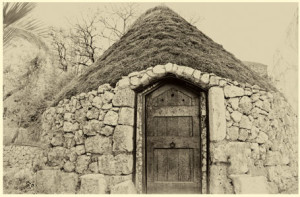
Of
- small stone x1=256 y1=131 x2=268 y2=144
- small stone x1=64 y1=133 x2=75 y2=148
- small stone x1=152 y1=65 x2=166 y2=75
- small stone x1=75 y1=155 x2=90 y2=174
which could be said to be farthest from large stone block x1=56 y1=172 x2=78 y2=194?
small stone x1=256 y1=131 x2=268 y2=144

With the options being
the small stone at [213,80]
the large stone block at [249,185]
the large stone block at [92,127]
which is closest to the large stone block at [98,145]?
the large stone block at [92,127]

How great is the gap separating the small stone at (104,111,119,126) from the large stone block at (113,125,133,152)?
0.12 meters

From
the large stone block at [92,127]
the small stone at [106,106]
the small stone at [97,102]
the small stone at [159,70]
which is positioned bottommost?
the large stone block at [92,127]

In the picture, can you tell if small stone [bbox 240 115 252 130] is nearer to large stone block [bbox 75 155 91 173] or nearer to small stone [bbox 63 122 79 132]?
large stone block [bbox 75 155 91 173]

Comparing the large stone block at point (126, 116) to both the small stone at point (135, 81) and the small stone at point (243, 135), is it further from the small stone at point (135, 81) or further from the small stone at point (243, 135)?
the small stone at point (243, 135)

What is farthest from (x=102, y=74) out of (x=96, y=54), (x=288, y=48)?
(x=288, y=48)

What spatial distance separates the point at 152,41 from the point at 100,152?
245cm

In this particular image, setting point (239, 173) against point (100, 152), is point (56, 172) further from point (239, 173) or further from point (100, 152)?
point (239, 173)

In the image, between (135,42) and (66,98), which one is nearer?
(66,98)

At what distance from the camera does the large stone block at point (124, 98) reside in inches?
219

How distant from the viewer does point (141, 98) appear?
588cm

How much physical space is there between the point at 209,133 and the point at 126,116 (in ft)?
4.76

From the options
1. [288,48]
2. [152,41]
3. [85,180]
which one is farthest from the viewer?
[288,48]

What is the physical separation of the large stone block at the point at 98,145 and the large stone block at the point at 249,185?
6.99 ft
